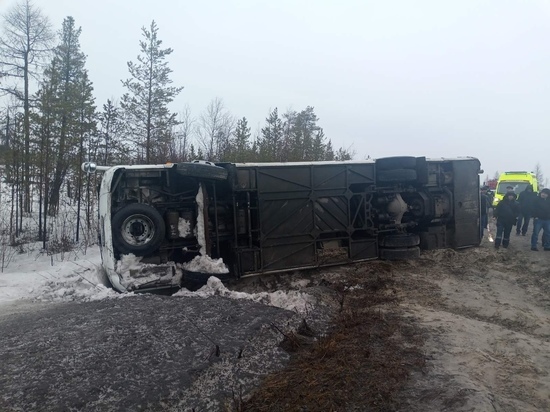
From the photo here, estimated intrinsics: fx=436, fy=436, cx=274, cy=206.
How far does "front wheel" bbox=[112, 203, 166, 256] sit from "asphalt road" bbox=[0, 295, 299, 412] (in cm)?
147

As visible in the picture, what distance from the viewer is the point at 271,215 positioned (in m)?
8.86

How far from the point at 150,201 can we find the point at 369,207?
4.77m

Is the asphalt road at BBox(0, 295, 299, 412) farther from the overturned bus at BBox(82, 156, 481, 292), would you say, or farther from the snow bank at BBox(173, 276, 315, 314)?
the overturned bus at BBox(82, 156, 481, 292)

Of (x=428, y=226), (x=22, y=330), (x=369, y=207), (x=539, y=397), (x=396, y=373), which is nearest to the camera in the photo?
(x=539, y=397)

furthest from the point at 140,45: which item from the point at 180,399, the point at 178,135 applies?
the point at 180,399

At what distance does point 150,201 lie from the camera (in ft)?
27.1

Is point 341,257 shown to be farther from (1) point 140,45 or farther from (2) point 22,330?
(1) point 140,45

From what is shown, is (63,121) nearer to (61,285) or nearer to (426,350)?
(61,285)

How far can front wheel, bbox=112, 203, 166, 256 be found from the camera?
7699 mm

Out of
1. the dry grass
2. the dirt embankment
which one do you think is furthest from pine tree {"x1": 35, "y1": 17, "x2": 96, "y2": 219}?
the dry grass

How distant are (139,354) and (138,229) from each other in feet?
12.4

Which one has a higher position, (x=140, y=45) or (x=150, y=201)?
(x=140, y=45)

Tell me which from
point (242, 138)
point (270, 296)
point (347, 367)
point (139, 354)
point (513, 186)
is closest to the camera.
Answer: point (347, 367)

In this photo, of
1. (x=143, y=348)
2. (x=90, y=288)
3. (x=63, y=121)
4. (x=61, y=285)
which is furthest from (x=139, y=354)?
(x=63, y=121)
